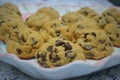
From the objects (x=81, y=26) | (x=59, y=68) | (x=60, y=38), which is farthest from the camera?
(x=81, y=26)

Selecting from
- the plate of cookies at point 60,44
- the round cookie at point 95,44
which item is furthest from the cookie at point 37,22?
the round cookie at point 95,44

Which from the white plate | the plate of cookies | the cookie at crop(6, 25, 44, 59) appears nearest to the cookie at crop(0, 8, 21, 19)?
the plate of cookies

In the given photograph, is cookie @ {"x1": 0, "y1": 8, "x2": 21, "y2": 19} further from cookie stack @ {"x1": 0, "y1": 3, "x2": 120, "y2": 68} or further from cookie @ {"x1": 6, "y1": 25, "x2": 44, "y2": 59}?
cookie @ {"x1": 6, "y1": 25, "x2": 44, "y2": 59}

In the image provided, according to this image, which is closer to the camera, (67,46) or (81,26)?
(67,46)

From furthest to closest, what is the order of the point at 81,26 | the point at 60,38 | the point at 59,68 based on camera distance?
the point at 81,26 → the point at 60,38 → the point at 59,68

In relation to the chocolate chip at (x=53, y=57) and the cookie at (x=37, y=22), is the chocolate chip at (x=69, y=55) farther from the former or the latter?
the cookie at (x=37, y=22)

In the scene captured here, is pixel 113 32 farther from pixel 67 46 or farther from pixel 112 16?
pixel 67 46

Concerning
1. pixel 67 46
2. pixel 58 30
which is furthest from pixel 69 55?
pixel 58 30
